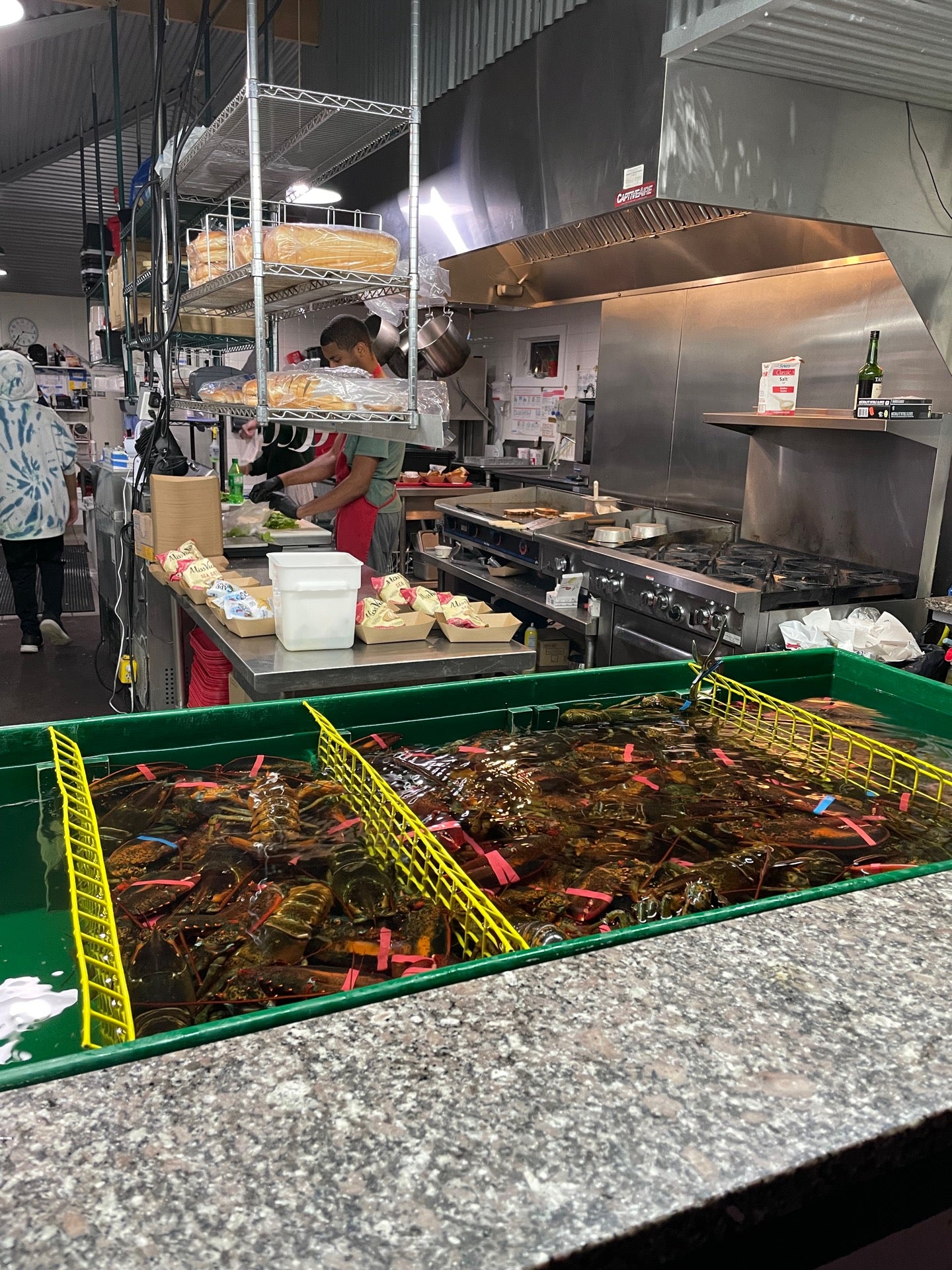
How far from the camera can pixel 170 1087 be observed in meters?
0.69

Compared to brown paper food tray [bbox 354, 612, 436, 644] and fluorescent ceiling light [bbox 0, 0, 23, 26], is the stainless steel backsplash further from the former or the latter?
fluorescent ceiling light [bbox 0, 0, 23, 26]

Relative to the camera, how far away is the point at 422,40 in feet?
15.9

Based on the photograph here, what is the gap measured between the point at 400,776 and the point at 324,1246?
1031 millimetres

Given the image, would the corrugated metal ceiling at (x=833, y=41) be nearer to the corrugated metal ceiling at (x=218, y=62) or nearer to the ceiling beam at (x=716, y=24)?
the ceiling beam at (x=716, y=24)

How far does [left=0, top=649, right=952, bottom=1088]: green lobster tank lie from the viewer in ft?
2.74

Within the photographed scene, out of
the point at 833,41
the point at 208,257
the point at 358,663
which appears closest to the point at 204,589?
the point at 358,663

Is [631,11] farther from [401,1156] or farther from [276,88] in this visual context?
[401,1156]

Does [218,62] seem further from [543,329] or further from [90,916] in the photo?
[90,916]

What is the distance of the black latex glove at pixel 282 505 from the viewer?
16.2ft

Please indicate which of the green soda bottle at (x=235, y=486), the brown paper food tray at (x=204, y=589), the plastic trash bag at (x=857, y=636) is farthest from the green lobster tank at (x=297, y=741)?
the green soda bottle at (x=235, y=486)

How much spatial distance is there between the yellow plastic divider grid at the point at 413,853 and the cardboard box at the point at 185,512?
2238 millimetres

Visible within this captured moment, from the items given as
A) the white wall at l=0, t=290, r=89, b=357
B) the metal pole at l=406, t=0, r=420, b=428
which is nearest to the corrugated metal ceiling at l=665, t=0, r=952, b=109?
the metal pole at l=406, t=0, r=420, b=428

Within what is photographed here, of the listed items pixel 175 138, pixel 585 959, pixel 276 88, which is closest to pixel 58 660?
pixel 175 138

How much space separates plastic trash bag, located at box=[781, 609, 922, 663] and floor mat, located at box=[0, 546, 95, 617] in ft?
18.2
